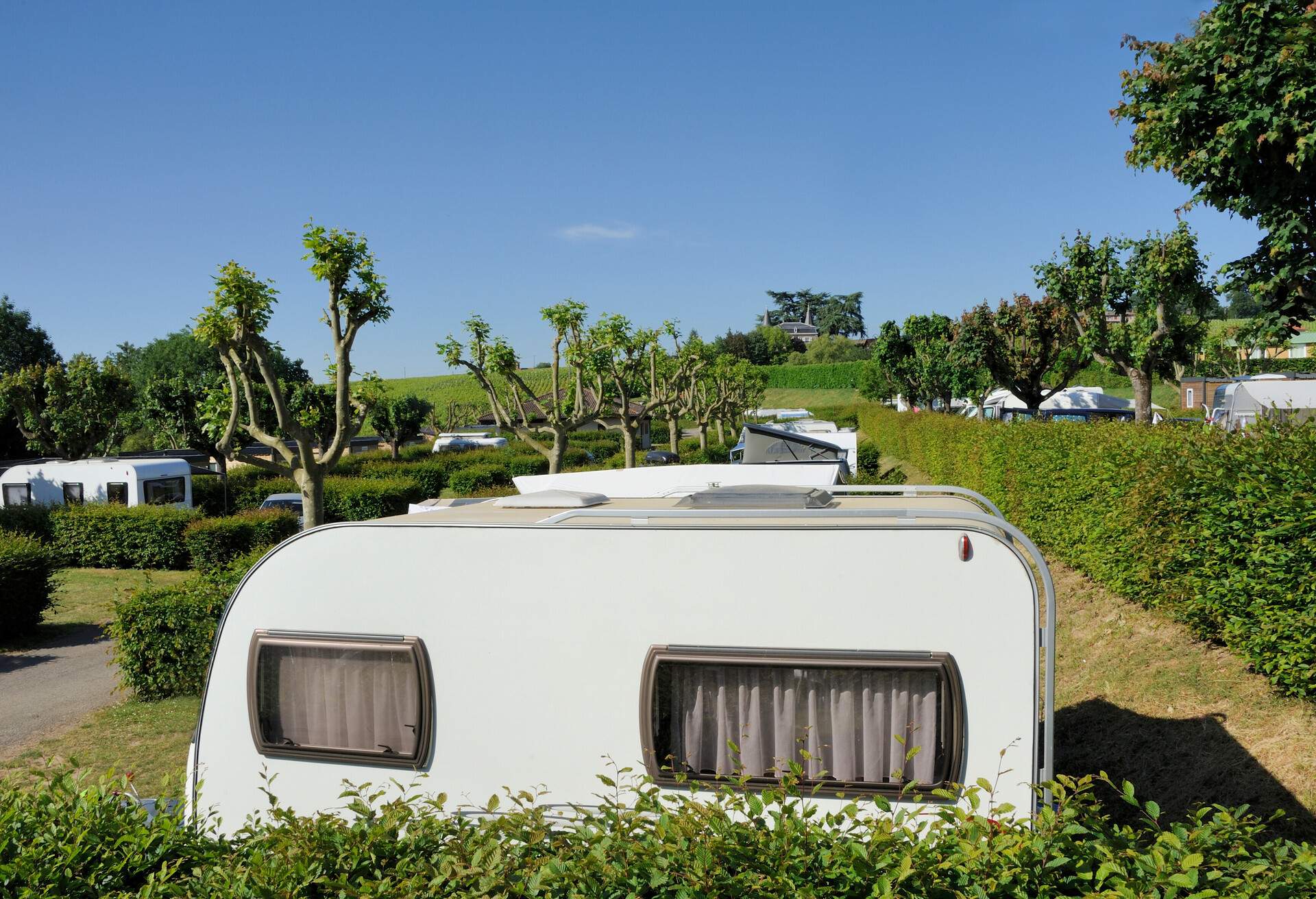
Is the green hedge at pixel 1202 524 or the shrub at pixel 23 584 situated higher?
the green hedge at pixel 1202 524

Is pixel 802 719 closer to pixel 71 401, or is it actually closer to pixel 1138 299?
pixel 1138 299

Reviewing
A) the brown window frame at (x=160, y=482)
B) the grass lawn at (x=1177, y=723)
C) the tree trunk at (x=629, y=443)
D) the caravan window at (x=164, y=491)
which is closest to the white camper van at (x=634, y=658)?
the grass lawn at (x=1177, y=723)

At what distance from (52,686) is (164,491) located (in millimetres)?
12616

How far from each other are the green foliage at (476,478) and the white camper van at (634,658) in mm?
21264

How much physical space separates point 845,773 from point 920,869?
3.05 ft

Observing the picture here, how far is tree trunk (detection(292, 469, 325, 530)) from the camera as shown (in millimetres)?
11672

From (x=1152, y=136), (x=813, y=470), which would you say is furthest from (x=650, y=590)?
(x=1152, y=136)

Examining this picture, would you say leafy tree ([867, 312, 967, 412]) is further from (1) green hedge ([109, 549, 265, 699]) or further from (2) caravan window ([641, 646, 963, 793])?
(2) caravan window ([641, 646, 963, 793])

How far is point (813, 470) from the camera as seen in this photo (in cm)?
857

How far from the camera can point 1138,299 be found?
22.2 metres

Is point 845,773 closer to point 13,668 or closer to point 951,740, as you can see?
point 951,740

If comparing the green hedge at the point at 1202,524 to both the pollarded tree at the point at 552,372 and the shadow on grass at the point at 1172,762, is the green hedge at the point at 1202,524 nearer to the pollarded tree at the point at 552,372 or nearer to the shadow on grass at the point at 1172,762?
the shadow on grass at the point at 1172,762

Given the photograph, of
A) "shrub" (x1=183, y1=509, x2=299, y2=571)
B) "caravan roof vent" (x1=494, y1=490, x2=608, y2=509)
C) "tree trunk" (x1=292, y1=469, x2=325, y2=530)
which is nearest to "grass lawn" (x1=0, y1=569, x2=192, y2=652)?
"shrub" (x1=183, y1=509, x2=299, y2=571)

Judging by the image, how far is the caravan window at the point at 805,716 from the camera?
328 centimetres
